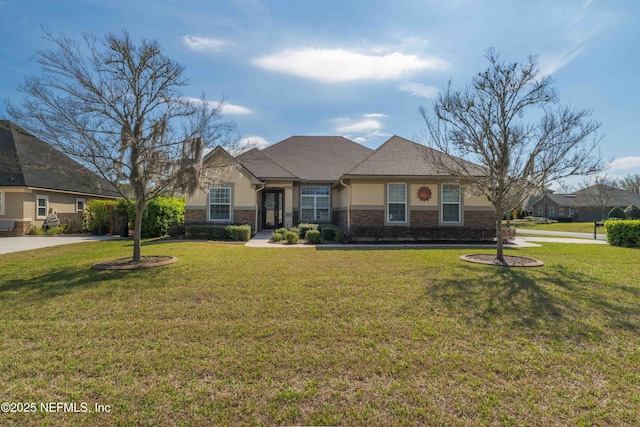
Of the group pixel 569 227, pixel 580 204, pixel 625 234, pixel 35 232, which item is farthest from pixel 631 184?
pixel 35 232

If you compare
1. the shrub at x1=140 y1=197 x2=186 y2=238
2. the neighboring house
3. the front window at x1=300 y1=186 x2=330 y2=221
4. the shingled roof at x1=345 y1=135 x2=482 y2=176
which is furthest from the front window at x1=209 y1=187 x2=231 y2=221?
the neighboring house

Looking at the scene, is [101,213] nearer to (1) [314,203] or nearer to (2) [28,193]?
(2) [28,193]

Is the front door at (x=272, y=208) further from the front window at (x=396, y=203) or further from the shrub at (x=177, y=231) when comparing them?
the front window at (x=396, y=203)

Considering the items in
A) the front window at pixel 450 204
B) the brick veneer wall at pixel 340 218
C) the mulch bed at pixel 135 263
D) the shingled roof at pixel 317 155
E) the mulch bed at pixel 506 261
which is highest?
the shingled roof at pixel 317 155

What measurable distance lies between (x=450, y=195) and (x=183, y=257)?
41.4ft

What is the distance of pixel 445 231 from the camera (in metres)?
15.5

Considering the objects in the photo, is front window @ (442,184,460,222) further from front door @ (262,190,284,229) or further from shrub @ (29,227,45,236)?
shrub @ (29,227,45,236)

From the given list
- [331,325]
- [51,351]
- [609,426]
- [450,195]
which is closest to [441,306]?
[331,325]

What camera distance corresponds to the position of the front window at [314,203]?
2058 cm

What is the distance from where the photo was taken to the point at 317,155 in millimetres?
23469

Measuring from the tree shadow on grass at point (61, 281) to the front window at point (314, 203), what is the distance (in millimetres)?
12651

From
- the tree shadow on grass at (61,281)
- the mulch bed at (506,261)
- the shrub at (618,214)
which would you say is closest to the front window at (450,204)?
the mulch bed at (506,261)

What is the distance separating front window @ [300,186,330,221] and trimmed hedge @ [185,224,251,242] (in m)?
5.71

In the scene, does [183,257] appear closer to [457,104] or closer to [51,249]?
[51,249]
